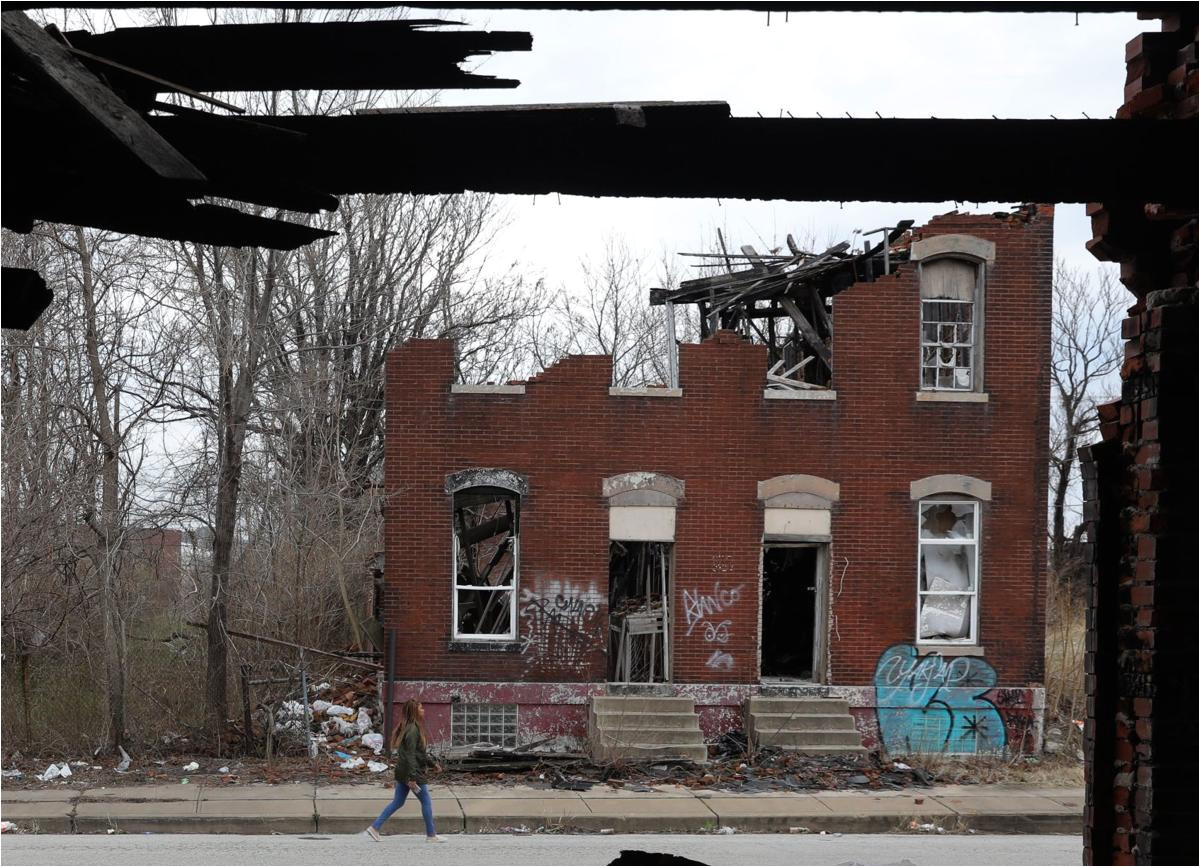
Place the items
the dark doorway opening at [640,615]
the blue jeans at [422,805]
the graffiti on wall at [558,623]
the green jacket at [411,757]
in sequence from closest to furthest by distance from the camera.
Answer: the green jacket at [411,757] < the blue jeans at [422,805] < the graffiti on wall at [558,623] < the dark doorway opening at [640,615]

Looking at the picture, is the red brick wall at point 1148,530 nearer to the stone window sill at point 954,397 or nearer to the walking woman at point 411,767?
the walking woman at point 411,767

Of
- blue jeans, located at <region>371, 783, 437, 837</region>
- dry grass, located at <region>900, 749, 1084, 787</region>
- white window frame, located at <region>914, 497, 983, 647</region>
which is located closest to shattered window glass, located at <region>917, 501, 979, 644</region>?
white window frame, located at <region>914, 497, 983, 647</region>

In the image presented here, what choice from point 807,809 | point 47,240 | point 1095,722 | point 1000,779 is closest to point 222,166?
point 1095,722

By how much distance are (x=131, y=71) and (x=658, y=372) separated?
33.0 meters

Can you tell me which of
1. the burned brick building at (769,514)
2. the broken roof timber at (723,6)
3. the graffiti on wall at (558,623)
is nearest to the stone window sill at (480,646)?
the burned brick building at (769,514)

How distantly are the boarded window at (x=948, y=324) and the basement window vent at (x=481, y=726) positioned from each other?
7.55m

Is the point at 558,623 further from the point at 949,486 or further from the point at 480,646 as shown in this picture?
the point at 949,486

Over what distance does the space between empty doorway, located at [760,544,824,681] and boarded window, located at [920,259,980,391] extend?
3399mm

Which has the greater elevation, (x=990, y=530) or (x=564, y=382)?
(x=564, y=382)

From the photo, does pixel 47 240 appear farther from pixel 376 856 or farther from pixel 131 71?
pixel 131 71

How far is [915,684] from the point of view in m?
19.8

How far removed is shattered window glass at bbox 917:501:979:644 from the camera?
19938 millimetres

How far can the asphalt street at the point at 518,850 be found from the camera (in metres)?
13.3

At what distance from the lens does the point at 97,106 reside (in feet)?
12.3
